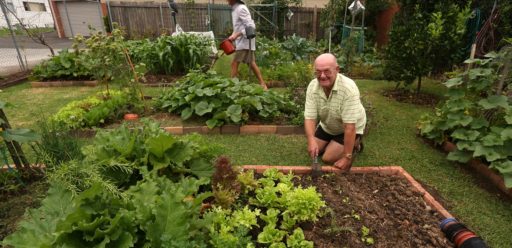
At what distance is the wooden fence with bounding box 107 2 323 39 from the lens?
12836 mm

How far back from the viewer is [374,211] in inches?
96.5

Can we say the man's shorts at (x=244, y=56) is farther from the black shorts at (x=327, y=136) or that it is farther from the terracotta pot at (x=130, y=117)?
the black shorts at (x=327, y=136)

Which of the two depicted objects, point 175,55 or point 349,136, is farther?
point 175,55

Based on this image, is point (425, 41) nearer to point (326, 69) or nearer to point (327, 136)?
point (327, 136)

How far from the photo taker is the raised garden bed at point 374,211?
2.16 m

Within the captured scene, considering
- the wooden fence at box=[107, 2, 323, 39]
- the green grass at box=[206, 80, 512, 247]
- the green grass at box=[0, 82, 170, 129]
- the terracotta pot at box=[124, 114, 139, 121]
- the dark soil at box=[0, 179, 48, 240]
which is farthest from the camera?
the wooden fence at box=[107, 2, 323, 39]

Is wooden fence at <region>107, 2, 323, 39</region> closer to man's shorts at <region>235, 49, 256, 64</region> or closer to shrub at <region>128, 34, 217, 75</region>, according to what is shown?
shrub at <region>128, 34, 217, 75</region>

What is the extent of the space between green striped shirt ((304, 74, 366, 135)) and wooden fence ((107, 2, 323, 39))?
9903 millimetres

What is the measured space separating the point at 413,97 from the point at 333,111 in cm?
326

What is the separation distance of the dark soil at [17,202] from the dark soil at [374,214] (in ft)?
7.28

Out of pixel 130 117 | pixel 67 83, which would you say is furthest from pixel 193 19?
pixel 130 117

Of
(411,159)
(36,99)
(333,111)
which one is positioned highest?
(333,111)

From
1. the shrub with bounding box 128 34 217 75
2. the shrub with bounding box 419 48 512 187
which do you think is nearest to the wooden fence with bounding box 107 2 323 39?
the shrub with bounding box 128 34 217 75

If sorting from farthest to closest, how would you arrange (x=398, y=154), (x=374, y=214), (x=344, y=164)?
(x=398, y=154), (x=344, y=164), (x=374, y=214)
